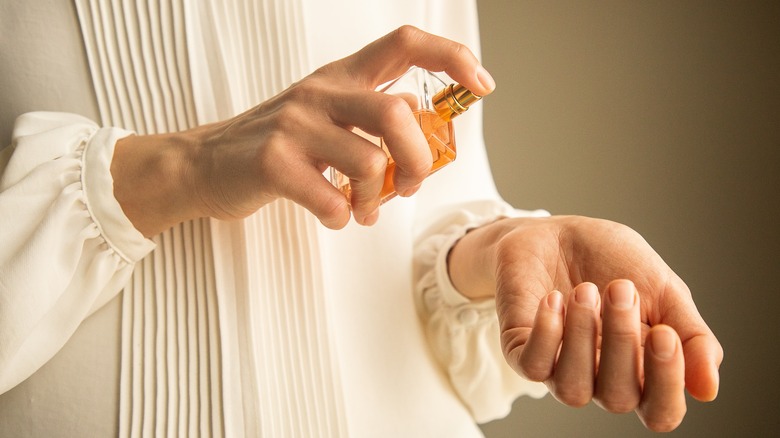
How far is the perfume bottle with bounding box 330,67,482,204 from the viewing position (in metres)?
0.45

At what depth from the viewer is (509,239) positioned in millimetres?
498

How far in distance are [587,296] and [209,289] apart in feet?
1.13

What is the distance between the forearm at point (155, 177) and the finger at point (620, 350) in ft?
1.04

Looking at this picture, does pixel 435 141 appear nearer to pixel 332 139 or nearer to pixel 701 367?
pixel 332 139

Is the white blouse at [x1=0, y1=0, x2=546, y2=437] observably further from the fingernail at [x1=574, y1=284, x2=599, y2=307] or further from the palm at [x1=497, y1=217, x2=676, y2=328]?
the fingernail at [x1=574, y1=284, x2=599, y2=307]

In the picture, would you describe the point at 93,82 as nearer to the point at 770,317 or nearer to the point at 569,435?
the point at 569,435

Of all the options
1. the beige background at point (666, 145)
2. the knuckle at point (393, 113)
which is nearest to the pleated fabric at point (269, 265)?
the knuckle at point (393, 113)

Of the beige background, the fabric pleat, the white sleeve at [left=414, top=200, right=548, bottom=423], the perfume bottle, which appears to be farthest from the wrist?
the beige background

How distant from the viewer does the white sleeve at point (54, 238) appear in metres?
0.43

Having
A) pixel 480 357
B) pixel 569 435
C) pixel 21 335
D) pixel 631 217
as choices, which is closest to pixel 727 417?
pixel 569 435

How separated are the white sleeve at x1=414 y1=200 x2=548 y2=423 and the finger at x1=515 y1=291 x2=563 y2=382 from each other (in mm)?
→ 267

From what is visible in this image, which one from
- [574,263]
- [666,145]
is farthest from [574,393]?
[666,145]

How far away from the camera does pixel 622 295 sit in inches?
13.1

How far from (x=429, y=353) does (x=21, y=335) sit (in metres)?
0.42
